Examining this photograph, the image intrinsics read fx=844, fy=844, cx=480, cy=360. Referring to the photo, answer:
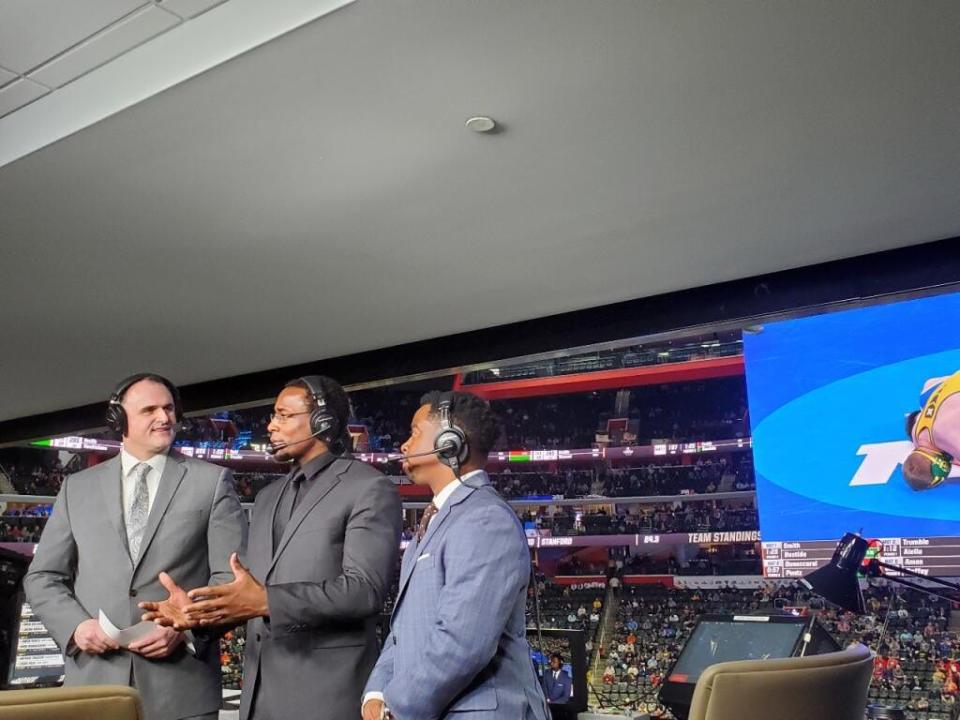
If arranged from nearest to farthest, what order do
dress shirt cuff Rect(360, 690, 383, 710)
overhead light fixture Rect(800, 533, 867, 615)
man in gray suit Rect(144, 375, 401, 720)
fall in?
dress shirt cuff Rect(360, 690, 383, 710)
man in gray suit Rect(144, 375, 401, 720)
overhead light fixture Rect(800, 533, 867, 615)

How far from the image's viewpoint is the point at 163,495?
2.07m

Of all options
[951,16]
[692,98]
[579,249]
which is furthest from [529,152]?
[951,16]

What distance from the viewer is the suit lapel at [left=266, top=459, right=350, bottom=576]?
2.10 metres

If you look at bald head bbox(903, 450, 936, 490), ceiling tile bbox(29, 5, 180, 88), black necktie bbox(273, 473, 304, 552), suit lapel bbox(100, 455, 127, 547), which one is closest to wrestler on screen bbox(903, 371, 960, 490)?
bald head bbox(903, 450, 936, 490)

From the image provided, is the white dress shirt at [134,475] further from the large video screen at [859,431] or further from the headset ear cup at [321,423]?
the large video screen at [859,431]

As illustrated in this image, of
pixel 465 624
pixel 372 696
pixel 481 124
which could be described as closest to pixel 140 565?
pixel 372 696

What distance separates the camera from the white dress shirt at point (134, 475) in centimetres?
211

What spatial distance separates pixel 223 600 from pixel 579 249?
216cm

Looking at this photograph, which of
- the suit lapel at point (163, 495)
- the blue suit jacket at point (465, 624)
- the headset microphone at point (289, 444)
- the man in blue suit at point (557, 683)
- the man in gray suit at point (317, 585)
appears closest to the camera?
the blue suit jacket at point (465, 624)

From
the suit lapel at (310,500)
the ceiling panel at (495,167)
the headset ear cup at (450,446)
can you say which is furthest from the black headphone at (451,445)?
the ceiling panel at (495,167)

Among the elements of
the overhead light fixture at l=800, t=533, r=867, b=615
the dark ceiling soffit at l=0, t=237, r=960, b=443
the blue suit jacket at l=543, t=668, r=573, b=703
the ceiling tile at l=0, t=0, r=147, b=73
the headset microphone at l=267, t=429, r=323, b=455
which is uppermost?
the ceiling tile at l=0, t=0, r=147, b=73

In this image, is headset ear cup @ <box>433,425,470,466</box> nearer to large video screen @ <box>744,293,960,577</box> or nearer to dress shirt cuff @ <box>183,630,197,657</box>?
dress shirt cuff @ <box>183,630,197,657</box>

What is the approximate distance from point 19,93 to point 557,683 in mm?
2533

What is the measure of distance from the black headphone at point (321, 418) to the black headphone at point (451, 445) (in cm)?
53
